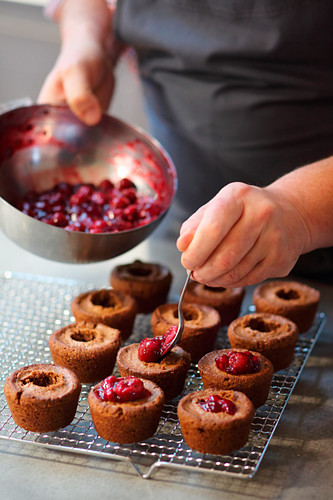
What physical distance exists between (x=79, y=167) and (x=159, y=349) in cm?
68

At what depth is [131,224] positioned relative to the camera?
169 cm

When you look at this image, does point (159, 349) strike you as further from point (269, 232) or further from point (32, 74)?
point (32, 74)

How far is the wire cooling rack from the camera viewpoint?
4.11 feet

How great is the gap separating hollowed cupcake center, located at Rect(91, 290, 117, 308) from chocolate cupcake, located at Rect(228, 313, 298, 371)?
1.11 ft

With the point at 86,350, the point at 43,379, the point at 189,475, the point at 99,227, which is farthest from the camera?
the point at 99,227

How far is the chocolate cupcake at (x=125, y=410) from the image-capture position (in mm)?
1267

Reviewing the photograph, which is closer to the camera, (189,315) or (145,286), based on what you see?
(189,315)

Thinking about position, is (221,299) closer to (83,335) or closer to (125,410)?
(83,335)

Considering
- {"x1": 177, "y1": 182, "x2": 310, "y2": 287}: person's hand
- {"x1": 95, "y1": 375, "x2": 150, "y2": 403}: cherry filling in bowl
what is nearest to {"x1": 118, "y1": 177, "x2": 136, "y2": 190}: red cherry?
{"x1": 177, "y1": 182, "x2": 310, "y2": 287}: person's hand

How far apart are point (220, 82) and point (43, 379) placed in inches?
40.1

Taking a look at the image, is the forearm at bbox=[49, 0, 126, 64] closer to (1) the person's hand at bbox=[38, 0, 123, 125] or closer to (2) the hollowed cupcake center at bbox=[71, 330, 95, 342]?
(1) the person's hand at bbox=[38, 0, 123, 125]

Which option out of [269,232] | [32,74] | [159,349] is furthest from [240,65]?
[32,74]

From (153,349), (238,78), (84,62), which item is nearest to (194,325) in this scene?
(153,349)

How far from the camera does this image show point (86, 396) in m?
1.46
